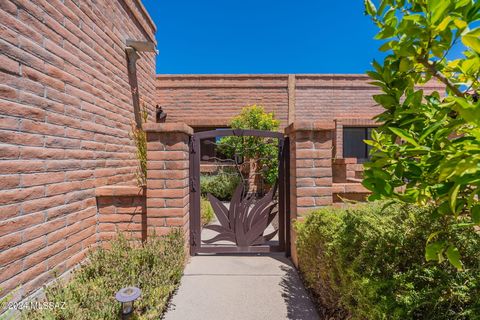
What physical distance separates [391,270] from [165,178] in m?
2.28

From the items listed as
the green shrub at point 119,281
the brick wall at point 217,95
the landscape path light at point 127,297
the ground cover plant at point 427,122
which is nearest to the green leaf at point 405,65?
the ground cover plant at point 427,122

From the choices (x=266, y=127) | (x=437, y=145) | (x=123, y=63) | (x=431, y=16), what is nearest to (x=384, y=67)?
(x=431, y=16)

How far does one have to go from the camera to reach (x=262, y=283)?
2.57m

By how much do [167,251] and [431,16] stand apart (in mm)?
2615

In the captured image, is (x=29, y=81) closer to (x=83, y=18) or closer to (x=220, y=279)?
(x=83, y=18)

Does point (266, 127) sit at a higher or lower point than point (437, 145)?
higher

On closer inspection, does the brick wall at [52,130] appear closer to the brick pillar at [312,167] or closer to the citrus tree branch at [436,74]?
the brick pillar at [312,167]

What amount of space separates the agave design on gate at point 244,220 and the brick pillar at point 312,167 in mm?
553

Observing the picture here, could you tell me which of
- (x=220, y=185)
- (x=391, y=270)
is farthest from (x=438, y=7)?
(x=220, y=185)

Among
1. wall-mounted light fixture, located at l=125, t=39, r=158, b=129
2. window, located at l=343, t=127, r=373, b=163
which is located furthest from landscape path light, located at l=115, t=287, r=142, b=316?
window, located at l=343, t=127, r=373, b=163

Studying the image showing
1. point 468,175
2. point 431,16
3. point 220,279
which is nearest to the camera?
point 468,175

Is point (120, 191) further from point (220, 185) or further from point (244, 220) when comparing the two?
point (220, 185)

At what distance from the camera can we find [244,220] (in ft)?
10.7

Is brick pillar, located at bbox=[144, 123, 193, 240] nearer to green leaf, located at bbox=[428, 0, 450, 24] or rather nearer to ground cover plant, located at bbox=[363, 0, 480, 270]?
ground cover plant, located at bbox=[363, 0, 480, 270]
